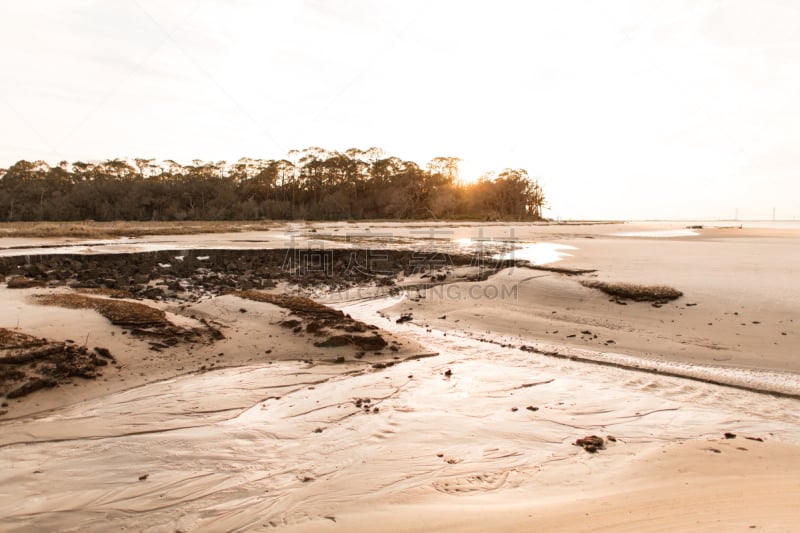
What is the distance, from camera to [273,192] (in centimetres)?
7288

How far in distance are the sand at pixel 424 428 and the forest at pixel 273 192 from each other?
5760 centimetres

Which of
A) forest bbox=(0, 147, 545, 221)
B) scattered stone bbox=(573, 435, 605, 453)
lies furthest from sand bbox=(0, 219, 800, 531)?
forest bbox=(0, 147, 545, 221)

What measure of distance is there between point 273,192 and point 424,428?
2899 inches

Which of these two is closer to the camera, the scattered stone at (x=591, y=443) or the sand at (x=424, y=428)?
the sand at (x=424, y=428)

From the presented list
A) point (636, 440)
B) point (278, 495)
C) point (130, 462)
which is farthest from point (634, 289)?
point (130, 462)

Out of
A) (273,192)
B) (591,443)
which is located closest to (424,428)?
(591,443)

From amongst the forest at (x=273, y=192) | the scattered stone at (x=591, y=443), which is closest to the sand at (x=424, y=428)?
the scattered stone at (x=591, y=443)

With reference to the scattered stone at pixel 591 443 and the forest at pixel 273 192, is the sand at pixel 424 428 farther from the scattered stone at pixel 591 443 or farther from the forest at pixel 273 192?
the forest at pixel 273 192

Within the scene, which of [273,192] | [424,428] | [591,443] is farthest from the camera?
[273,192]

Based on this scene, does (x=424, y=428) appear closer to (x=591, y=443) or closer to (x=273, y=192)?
(x=591, y=443)

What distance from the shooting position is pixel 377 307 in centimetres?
975

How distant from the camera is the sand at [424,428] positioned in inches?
107

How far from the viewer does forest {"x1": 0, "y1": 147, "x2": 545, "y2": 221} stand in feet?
213

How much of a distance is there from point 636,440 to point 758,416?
61.1 inches
